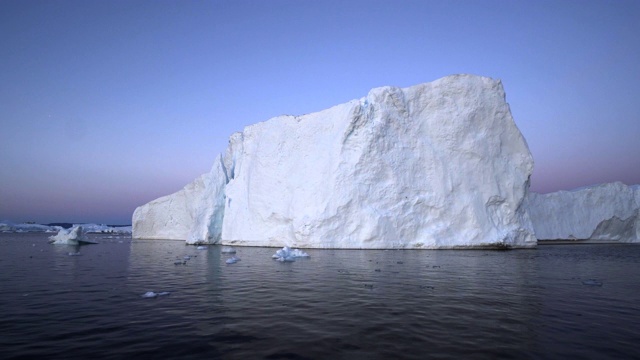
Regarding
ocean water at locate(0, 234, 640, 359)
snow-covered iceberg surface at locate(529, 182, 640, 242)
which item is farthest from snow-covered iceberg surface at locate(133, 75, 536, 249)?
snow-covered iceberg surface at locate(529, 182, 640, 242)

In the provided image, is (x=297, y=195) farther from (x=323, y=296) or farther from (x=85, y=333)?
(x=85, y=333)

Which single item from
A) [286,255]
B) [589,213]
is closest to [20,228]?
[286,255]

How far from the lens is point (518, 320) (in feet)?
18.0

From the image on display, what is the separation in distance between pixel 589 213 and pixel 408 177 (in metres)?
24.7

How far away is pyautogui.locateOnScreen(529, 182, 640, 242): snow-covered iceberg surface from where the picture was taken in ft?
115

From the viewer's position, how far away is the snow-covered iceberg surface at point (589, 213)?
35031mm

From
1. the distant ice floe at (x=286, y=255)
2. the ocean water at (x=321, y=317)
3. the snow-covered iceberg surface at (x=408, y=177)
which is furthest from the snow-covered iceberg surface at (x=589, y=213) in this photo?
the distant ice floe at (x=286, y=255)

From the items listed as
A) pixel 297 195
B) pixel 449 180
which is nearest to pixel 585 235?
pixel 449 180

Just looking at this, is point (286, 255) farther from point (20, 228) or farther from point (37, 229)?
point (37, 229)

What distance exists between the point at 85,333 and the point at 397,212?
20.4 meters

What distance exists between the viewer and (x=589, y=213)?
117 feet

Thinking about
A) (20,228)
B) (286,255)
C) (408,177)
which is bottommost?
(286,255)

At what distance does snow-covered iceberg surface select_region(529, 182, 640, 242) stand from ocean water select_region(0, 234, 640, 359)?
94.1 ft

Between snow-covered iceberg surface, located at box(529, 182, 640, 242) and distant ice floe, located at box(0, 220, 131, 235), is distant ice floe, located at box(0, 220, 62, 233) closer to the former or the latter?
distant ice floe, located at box(0, 220, 131, 235)
